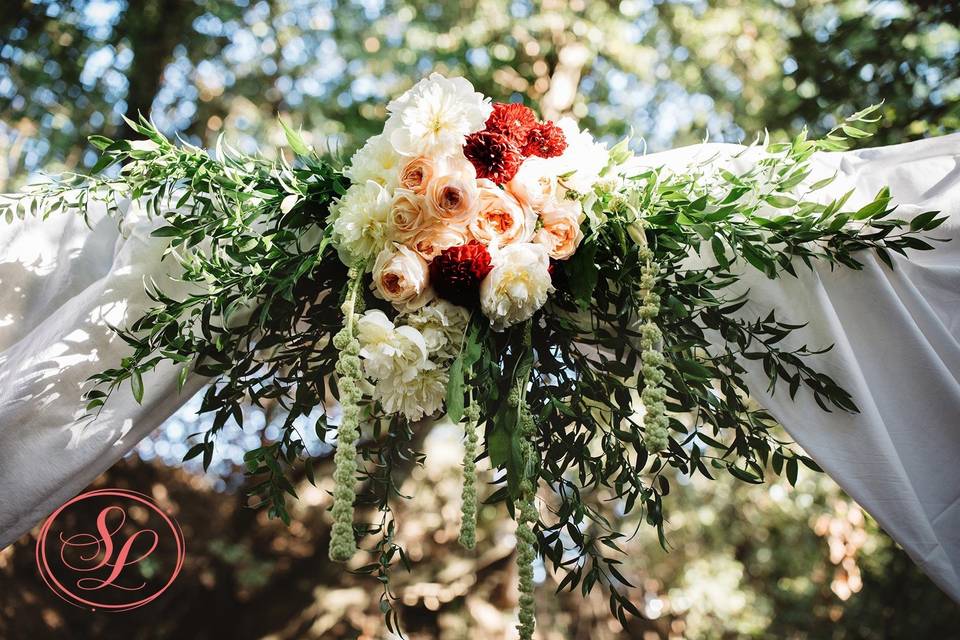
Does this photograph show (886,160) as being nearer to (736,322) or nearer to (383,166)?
(736,322)

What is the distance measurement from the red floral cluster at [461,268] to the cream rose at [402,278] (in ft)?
0.08

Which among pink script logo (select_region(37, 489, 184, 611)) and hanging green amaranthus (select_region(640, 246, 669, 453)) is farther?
pink script logo (select_region(37, 489, 184, 611))

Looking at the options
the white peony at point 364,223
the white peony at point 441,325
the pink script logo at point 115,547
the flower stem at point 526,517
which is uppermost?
the white peony at point 364,223

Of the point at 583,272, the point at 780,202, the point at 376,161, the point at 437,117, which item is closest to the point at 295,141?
the point at 376,161

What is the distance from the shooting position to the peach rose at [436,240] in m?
1.15

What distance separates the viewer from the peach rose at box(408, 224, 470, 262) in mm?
1150

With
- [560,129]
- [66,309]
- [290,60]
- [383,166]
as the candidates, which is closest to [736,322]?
[560,129]

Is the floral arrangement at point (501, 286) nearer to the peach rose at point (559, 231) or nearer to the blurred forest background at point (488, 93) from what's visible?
the peach rose at point (559, 231)

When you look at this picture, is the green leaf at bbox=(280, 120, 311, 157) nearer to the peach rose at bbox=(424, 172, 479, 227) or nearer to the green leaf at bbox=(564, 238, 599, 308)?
the peach rose at bbox=(424, 172, 479, 227)

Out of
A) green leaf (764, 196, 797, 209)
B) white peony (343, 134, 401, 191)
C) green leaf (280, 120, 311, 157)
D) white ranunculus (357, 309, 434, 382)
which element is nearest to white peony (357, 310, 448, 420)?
white ranunculus (357, 309, 434, 382)

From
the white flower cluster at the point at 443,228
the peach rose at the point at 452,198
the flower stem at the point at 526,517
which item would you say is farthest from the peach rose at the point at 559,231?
the flower stem at the point at 526,517

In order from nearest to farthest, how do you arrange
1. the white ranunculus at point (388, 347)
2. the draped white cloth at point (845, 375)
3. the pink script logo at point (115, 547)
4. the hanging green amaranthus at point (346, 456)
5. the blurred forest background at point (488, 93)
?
the hanging green amaranthus at point (346, 456) < the white ranunculus at point (388, 347) < the draped white cloth at point (845, 375) < the pink script logo at point (115, 547) < the blurred forest background at point (488, 93)

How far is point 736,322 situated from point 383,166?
0.67 metres

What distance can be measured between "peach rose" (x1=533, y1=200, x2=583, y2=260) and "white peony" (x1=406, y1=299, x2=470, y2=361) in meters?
0.17
